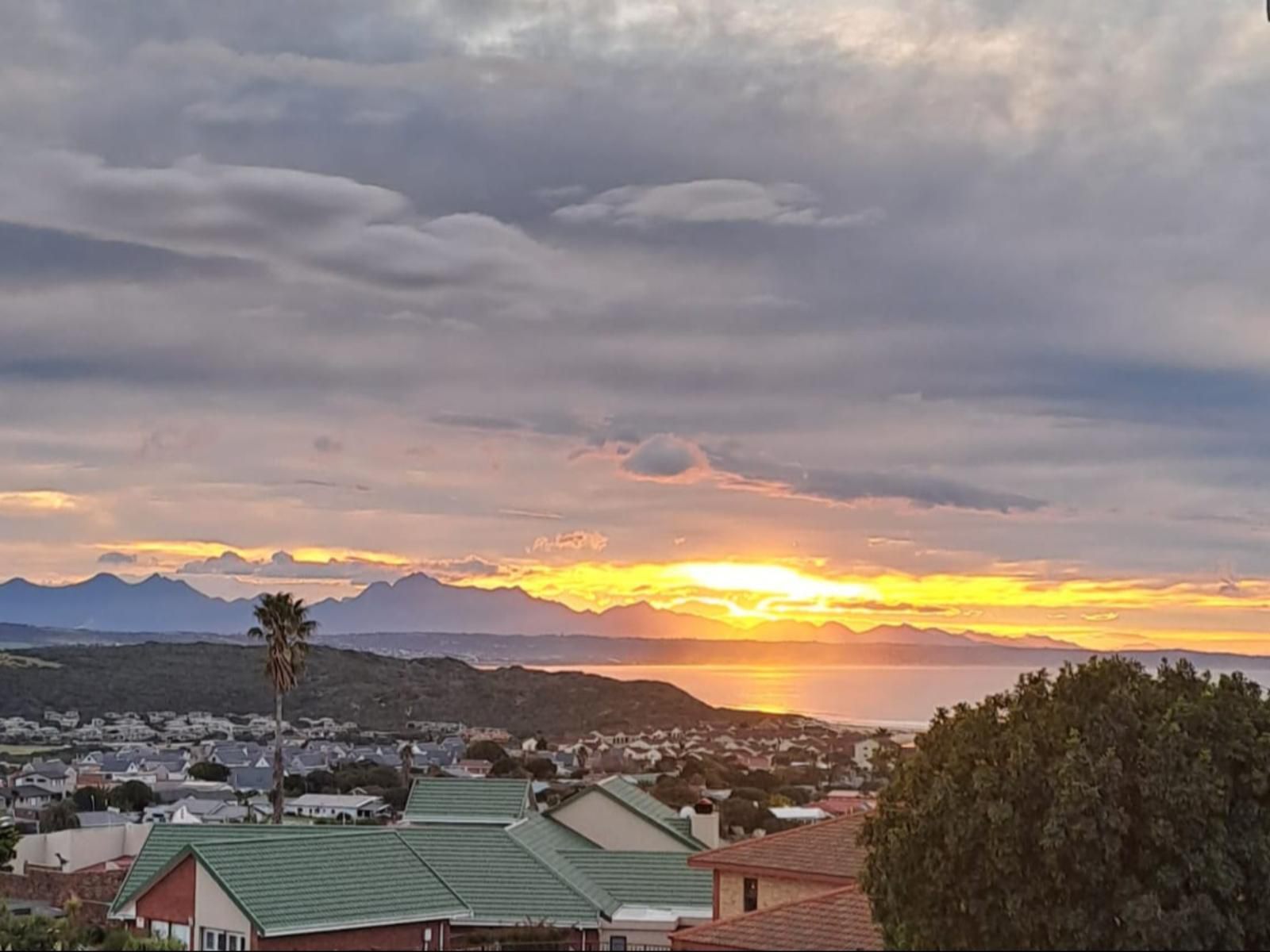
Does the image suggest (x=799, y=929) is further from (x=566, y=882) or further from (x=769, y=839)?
(x=566, y=882)

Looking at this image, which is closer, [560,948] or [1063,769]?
[1063,769]

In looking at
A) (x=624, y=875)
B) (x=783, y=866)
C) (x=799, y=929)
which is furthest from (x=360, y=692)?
(x=799, y=929)

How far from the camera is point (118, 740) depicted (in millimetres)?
141500

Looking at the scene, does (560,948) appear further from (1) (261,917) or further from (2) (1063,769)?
(2) (1063,769)

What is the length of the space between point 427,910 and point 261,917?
3.84m

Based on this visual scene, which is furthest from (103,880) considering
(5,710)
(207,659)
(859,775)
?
(207,659)

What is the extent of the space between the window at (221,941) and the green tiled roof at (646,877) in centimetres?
941

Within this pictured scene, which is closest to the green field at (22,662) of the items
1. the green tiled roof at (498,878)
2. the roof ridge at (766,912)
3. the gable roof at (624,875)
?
the gable roof at (624,875)

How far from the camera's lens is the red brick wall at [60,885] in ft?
141

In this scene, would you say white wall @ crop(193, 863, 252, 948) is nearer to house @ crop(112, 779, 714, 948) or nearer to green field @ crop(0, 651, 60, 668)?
house @ crop(112, 779, 714, 948)

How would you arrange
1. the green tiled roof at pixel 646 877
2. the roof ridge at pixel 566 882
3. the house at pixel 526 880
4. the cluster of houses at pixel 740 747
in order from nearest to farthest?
1. the house at pixel 526 880
2. the roof ridge at pixel 566 882
3. the green tiled roof at pixel 646 877
4. the cluster of houses at pixel 740 747

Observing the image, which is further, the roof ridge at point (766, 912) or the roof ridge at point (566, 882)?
the roof ridge at point (566, 882)

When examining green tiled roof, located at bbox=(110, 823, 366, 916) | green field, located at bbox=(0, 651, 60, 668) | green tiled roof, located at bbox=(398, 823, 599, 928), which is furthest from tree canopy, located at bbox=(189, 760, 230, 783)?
green field, located at bbox=(0, 651, 60, 668)

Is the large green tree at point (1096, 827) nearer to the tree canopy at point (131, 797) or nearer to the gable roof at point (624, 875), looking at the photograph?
the gable roof at point (624, 875)
